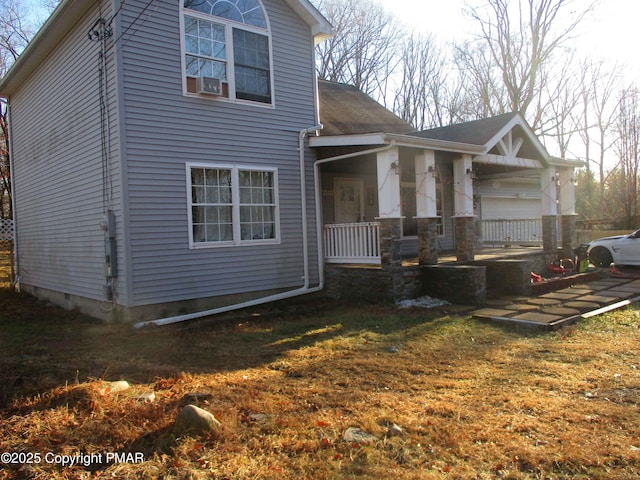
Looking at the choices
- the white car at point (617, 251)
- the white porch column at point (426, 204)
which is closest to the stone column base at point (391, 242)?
the white porch column at point (426, 204)

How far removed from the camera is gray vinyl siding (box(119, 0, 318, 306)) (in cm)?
853

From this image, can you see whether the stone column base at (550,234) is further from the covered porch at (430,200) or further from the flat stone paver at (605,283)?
the flat stone paver at (605,283)

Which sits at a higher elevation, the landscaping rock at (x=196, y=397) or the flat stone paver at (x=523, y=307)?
the flat stone paver at (x=523, y=307)

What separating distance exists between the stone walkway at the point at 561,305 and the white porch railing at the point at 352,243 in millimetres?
2448

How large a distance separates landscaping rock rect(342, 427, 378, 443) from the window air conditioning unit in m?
7.11

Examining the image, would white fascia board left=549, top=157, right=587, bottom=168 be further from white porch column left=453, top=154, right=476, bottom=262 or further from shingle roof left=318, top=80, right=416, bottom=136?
shingle roof left=318, top=80, right=416, bottom=136

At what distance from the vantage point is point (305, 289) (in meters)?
10.5

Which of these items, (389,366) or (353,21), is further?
(353,21)

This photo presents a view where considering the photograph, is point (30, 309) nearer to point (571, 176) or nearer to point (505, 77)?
point (571, 176)

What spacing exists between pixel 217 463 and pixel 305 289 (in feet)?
23.7

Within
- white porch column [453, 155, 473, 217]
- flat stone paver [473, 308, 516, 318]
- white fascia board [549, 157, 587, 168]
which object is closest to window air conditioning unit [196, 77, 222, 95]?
white porch column [453, 155, 473, 217]

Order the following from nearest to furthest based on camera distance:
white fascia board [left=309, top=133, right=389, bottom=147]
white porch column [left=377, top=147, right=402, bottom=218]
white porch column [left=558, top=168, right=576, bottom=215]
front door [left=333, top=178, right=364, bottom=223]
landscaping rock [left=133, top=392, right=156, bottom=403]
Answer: landscaping rock [left=133, top=392, right=156, bottom=403], white fascia board [left=309, top=133, right=389, bottom=147], white porch column [left=377, top=147, right=402, bottom=218], front door [left=333, top=178, right=364, bottom=223], white porch column [left=558, top=168, right=576, bottom=215]

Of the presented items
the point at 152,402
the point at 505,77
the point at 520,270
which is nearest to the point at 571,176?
the point at 520,270

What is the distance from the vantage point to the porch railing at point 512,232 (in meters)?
15.3
